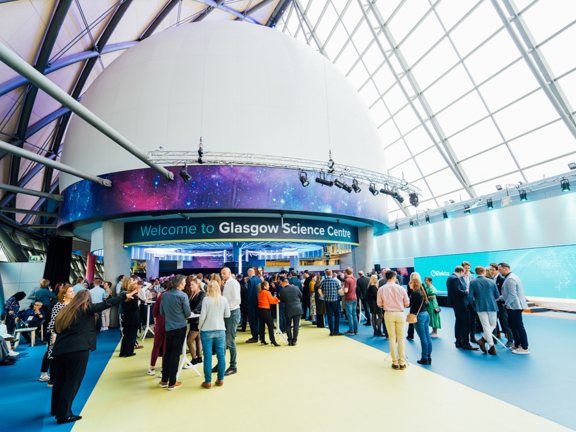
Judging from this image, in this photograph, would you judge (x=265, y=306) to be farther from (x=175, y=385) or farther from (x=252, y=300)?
(x=175, y=385)

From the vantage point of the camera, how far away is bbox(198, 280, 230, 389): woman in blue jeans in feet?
16.2

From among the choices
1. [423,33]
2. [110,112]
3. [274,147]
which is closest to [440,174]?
[423,33]

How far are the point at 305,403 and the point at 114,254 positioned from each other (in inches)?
411

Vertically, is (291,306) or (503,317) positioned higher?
(291,306)

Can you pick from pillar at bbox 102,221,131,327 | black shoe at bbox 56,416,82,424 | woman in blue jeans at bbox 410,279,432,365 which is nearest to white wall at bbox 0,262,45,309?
pillar at bbox 102,221,131,327

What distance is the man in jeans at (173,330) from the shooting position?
16.3 ft

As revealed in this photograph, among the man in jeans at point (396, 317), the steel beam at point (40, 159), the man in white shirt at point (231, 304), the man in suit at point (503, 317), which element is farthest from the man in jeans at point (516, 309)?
the steel beam at point (40, 159)

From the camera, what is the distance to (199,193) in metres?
11.2

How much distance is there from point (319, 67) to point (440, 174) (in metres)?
10.0

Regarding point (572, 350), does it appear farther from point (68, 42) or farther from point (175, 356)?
point (68, 42)

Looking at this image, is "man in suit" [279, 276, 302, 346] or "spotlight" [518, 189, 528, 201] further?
"spotlight" [518, 189, 528, 201]

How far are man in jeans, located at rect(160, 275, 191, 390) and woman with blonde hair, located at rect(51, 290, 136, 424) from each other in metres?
1.19

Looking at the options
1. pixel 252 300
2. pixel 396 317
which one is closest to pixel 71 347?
pixel 252 300

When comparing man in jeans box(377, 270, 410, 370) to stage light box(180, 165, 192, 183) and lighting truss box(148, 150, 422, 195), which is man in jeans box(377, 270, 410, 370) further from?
stage light box(180, 165, 192, 183)
